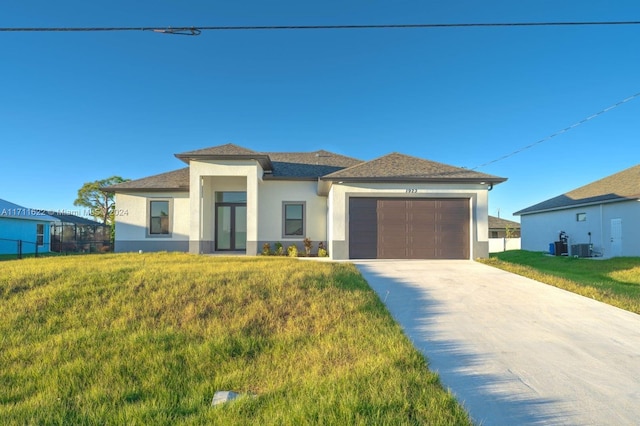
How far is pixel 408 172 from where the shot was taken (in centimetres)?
1314

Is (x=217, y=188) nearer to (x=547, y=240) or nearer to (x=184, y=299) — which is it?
(x=184, y=299)

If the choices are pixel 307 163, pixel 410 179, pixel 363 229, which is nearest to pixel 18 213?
pixel 307 163

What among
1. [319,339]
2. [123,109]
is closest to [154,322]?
[319,339]

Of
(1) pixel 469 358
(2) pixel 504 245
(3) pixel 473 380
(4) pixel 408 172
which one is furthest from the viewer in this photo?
(2) pixel 504 245

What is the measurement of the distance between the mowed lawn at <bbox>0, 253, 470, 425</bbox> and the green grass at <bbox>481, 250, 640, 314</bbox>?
4.96 m

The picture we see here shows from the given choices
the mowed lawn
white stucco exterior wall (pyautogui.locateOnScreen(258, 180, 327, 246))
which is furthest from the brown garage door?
the mowed lawn

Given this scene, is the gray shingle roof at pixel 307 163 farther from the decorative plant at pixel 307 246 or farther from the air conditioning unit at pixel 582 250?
the air conditioning unit at pixel 582 250

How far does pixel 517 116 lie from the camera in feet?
55.4

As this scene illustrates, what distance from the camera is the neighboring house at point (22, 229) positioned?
2045cm

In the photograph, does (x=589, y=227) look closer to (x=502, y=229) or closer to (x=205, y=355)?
(x=502, y=229)

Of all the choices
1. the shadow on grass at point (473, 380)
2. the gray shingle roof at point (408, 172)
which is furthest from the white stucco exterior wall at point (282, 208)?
the shadow on grass at point (473, 380)

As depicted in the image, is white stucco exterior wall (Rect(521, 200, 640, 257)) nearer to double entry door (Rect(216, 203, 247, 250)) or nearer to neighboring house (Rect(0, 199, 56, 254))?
double entry door (Rect(216, 203, 247, 250))

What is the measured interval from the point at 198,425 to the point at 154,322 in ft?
9.83

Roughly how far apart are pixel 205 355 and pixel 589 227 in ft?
72.9
